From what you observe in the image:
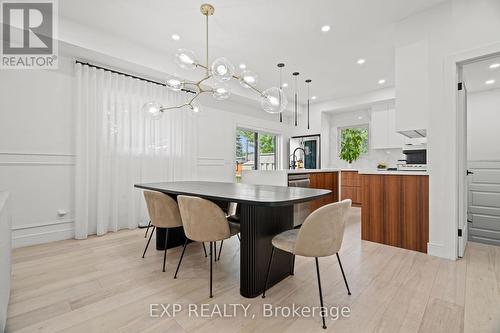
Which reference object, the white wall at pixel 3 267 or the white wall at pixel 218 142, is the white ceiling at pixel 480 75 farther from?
the white wall at pixel 3 267

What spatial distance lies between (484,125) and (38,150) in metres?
7.41

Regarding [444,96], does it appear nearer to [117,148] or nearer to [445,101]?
[445,101]

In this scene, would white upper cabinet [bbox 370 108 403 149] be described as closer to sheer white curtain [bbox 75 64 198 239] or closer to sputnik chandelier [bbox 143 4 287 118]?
sputnik chandelier [bbox 143 4 287 118]

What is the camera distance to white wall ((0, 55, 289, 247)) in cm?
283

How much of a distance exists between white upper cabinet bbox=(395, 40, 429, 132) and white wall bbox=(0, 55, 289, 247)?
4.47m

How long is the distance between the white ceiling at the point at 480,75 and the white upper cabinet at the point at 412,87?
1.33 metres

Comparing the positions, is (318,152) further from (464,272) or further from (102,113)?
(102,113)

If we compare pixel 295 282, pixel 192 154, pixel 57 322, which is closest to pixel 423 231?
pixel 295 282

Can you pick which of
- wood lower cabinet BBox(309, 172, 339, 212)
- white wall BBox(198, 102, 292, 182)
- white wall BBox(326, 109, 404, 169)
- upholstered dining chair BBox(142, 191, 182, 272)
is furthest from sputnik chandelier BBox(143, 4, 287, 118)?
white wall BBox(326, 109, 404, 169)

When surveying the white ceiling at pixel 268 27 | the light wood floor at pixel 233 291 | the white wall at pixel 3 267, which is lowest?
the light wood floor at pixel 233 291

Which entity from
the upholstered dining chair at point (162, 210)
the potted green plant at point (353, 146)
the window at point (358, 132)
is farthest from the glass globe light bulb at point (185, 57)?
the window at point (358, 132)

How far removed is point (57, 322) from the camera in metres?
1.49

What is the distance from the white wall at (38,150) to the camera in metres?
2.83

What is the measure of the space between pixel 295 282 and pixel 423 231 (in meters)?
1.80
